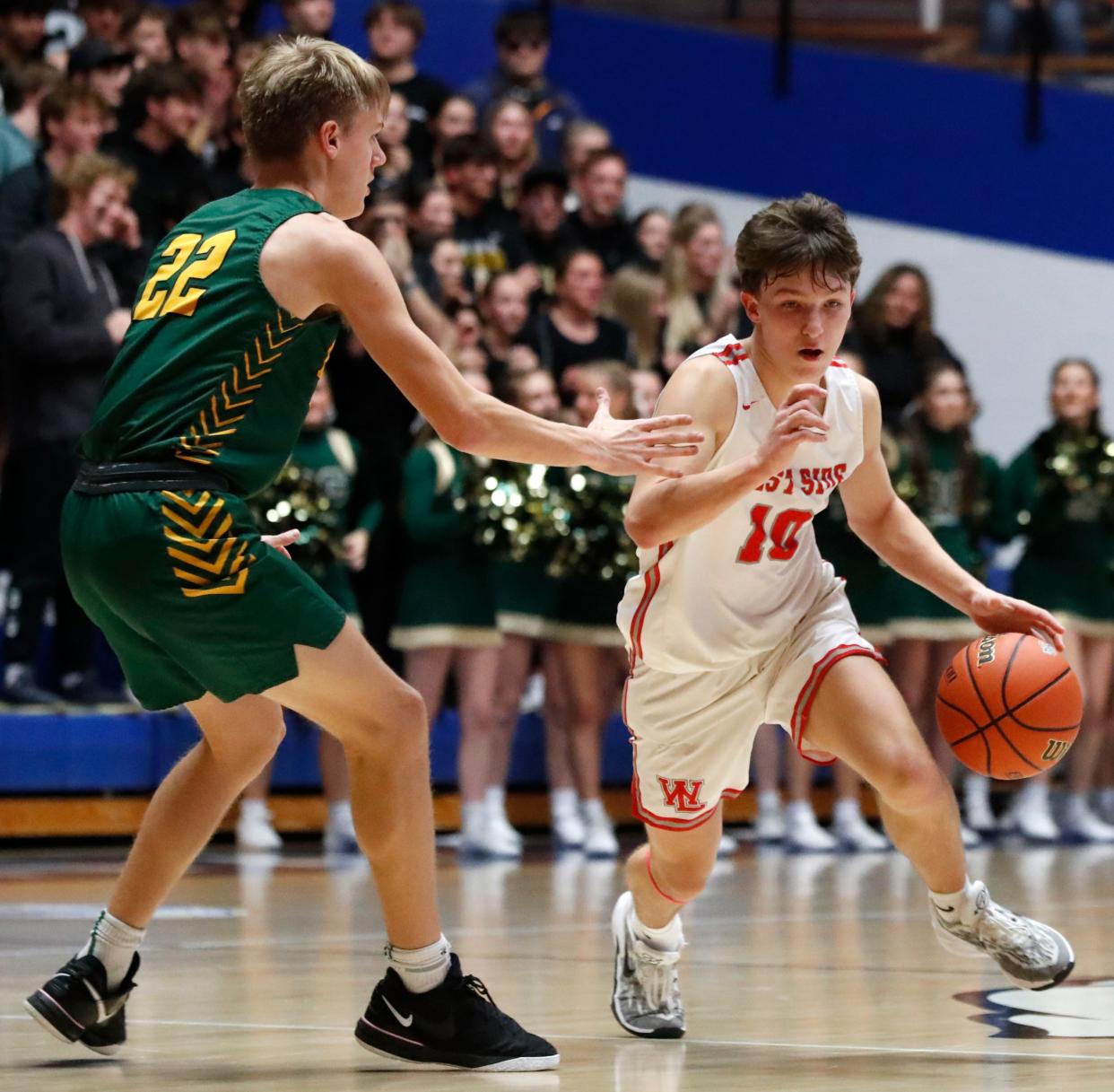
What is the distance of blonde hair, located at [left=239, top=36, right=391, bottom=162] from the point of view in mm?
4488

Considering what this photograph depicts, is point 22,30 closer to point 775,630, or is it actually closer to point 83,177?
point 83,177

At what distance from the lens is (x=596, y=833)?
417 inches

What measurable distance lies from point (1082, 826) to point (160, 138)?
5.91 meters

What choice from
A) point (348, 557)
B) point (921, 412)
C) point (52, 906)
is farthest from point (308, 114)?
point (921, 412)

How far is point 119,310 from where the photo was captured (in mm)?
9938

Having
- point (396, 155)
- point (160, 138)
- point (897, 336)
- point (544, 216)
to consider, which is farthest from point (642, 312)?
point (160, 138)

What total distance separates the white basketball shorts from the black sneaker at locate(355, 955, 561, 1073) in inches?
29.1

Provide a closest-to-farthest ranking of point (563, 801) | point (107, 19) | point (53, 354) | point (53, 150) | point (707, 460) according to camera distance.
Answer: point (707, 460) < point (53, 354) < point (53, 150) < point (563, 801) < point (107, 19)

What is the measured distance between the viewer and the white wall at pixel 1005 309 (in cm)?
1468

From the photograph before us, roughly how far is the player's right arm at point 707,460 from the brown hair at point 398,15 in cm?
773

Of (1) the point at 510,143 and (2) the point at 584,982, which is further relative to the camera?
(1) the point at 510,143

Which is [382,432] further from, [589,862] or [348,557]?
[589,862]

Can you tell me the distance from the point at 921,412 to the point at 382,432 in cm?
280

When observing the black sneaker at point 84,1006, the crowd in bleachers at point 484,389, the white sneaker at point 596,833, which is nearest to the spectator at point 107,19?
the crowd in bleachers at point 484,389
